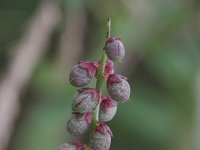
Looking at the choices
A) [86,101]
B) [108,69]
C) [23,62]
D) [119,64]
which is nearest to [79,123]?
[86,101]

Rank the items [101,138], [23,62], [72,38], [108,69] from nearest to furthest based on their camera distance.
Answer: [101,138] < [108,69] < [23,62] < [72,38]

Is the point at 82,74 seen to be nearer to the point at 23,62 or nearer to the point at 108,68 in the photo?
the point at 108,68

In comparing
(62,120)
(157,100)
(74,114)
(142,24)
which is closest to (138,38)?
(142,24)

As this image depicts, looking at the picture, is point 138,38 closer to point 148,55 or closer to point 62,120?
point 148,55

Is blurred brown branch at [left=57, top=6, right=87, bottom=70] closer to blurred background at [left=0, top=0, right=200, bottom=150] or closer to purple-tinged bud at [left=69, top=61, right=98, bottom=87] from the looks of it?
blurred background at [left=0, top=0, right=200, bottom=150]

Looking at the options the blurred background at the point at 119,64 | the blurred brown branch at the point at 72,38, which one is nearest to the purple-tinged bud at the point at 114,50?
the blurred background at the point at 119,64

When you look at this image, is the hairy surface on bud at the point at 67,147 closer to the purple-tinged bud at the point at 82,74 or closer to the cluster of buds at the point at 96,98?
the cluster of buds at the point at 96,98
